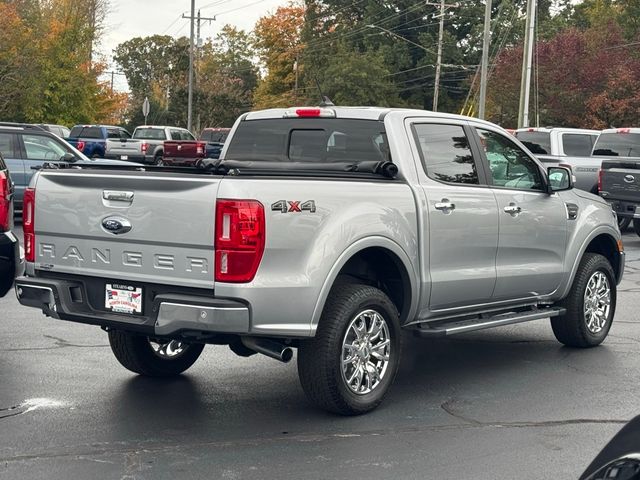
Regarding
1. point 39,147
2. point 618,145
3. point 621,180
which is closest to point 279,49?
point 618,145

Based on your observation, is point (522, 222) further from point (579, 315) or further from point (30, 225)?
point (30, 225)

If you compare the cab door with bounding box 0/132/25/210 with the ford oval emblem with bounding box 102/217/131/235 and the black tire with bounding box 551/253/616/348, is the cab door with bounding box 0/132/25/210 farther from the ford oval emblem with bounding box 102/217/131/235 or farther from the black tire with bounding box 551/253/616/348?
the ford oval emblem with bounding box 102/217/131/235

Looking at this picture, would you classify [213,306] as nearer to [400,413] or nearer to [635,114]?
[400,413]

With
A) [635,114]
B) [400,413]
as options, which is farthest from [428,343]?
[635,114]

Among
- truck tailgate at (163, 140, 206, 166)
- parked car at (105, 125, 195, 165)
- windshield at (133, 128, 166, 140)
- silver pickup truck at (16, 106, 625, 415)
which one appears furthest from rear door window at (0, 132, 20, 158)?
windshield at (133, 128, 166, 140)

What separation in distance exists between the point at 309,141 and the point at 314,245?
166 cm

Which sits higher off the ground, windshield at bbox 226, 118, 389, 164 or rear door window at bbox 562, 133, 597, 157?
windshield at bbox 226, 118, 389, 164

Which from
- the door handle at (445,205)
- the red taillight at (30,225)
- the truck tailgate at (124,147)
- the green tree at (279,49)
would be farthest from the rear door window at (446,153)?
the green tree at (279,49)

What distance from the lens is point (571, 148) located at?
22.4 m

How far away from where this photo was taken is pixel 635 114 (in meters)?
38.6

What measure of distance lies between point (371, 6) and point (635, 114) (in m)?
41.1

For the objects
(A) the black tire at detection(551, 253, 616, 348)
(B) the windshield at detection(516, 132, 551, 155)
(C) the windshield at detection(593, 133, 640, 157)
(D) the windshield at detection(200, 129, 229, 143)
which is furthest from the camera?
→ (D) the windshield at detection(200, 129, 229, 143)

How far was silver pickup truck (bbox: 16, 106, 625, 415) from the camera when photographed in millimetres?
5898

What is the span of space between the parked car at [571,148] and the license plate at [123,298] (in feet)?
53.2
